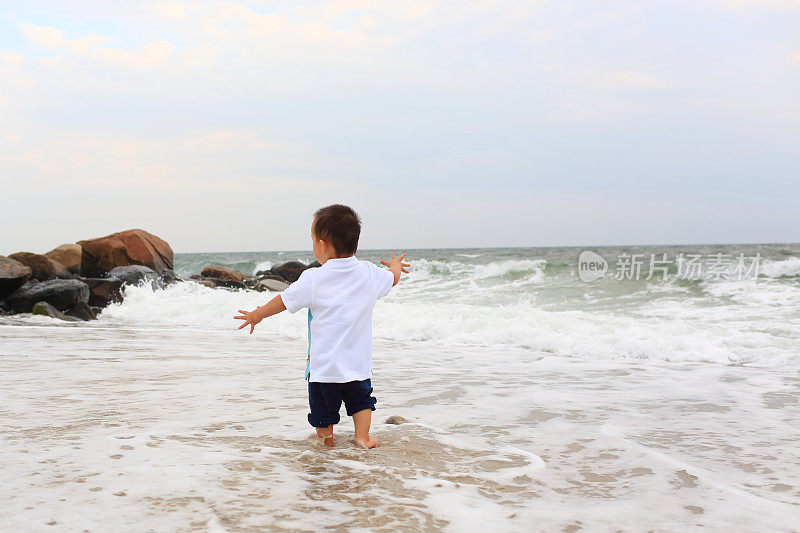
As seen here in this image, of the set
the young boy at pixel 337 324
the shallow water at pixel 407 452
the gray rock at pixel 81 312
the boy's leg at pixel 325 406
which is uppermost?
the young boy at pixel 337 324

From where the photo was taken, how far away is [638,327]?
902 cm

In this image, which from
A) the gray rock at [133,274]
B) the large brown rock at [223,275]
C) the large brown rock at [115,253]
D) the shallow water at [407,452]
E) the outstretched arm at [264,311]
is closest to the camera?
the shallow water at [407,452]

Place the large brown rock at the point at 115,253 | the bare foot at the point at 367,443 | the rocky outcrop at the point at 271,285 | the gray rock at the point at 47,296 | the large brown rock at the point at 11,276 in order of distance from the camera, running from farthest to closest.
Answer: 1. the large brown rock at the point at 115,253
2. the rocky outcrop at the point at 271,285
3. the large brown rock at the point at 11,276
4. the gray rock at the point at 47,296
5. the bare foot at the point at 367,443

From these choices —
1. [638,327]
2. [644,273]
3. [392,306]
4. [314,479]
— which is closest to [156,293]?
[392,306]

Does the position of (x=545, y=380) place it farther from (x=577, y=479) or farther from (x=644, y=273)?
(x=644, y=273)

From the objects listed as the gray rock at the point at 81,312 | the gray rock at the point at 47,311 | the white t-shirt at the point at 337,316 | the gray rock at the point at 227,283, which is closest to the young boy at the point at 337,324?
the white t-shirt at the point at 337,316

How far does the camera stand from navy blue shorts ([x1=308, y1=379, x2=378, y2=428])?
3.36m

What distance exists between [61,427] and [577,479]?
2767mm

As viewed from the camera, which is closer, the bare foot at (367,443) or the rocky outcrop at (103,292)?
the bare foot at (367,443)

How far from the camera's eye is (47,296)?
41.9 ft

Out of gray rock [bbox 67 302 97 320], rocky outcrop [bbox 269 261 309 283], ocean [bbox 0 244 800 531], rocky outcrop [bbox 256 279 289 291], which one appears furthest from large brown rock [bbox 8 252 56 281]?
rocky outcrop [bbox 269 261 309 283]

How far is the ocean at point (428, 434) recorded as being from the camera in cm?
241

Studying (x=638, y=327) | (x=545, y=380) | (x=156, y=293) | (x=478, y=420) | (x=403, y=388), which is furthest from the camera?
(x=156, y=293)

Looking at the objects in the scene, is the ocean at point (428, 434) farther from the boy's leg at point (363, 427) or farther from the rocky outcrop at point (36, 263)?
the rocky outcrop at point (36, 263)
